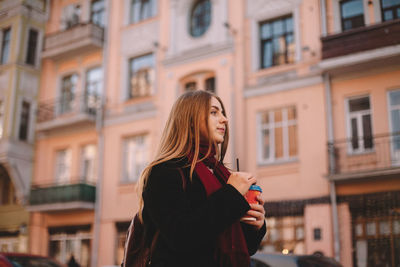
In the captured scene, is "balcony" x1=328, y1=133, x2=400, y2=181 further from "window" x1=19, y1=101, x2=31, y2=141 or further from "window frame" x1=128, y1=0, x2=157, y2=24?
"window" x1=19, y1=101, x2=31, y2=141

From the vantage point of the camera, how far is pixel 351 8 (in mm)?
17234

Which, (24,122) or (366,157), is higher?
(24,122)

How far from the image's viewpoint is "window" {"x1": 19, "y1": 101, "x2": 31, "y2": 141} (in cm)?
2420

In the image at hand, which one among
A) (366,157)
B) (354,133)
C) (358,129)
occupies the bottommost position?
(366,157)

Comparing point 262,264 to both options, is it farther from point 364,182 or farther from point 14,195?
point 14,195

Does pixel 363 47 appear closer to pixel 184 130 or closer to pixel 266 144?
pixel 266 144

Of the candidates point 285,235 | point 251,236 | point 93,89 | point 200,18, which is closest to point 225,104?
point 200,18

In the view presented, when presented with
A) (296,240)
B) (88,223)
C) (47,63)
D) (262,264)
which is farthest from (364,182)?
(47,63)

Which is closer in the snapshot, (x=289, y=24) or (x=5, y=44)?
(x=289, y=24)

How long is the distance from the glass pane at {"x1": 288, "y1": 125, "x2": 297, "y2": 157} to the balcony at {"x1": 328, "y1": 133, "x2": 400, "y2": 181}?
147 centimetres

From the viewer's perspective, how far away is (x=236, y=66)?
1912cm

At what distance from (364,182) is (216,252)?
571 inches

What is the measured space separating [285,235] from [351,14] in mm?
7729

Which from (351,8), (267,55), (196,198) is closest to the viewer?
(196,198)
